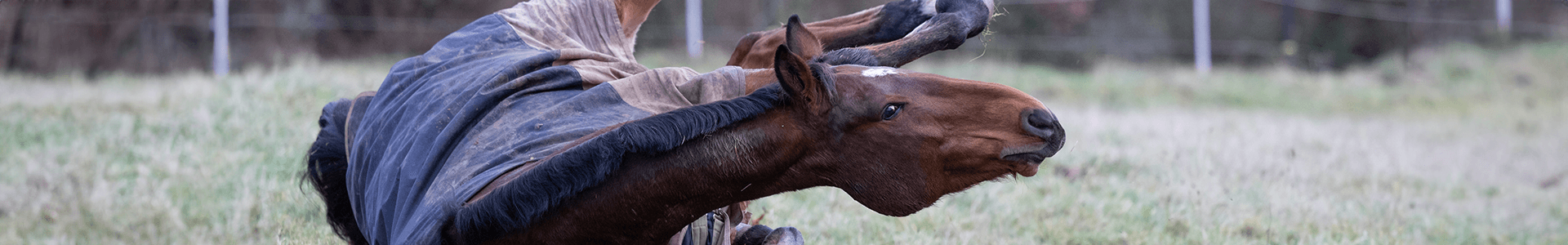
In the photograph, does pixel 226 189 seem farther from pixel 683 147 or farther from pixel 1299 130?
pixel 1299 130

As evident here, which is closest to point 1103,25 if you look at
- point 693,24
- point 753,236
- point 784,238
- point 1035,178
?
point 693,24

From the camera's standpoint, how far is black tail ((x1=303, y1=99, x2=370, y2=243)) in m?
3.04

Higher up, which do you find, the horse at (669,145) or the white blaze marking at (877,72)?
the white blaze marking at (877,72)

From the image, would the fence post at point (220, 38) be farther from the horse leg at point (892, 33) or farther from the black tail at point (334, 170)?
the horse leg at point (892, 33)

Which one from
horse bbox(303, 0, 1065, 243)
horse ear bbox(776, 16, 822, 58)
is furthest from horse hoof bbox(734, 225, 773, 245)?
horse ear bbox(776, 16, 822, 58)

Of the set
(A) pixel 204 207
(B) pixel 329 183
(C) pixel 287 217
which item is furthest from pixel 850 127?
(A) pixel 204 207

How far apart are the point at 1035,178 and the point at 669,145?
135 inches

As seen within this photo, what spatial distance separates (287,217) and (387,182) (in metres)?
2.05

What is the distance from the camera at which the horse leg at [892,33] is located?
2.49 meters

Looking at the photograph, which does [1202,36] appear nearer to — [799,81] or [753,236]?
[753,236]

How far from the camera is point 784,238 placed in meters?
2.66

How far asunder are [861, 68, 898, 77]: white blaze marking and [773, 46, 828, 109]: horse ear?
0.10 meters

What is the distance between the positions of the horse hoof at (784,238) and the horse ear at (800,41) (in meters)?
0.68

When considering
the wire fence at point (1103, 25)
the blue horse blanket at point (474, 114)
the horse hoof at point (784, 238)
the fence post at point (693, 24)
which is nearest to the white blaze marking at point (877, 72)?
the blue horse blanket at point (474, 114)
